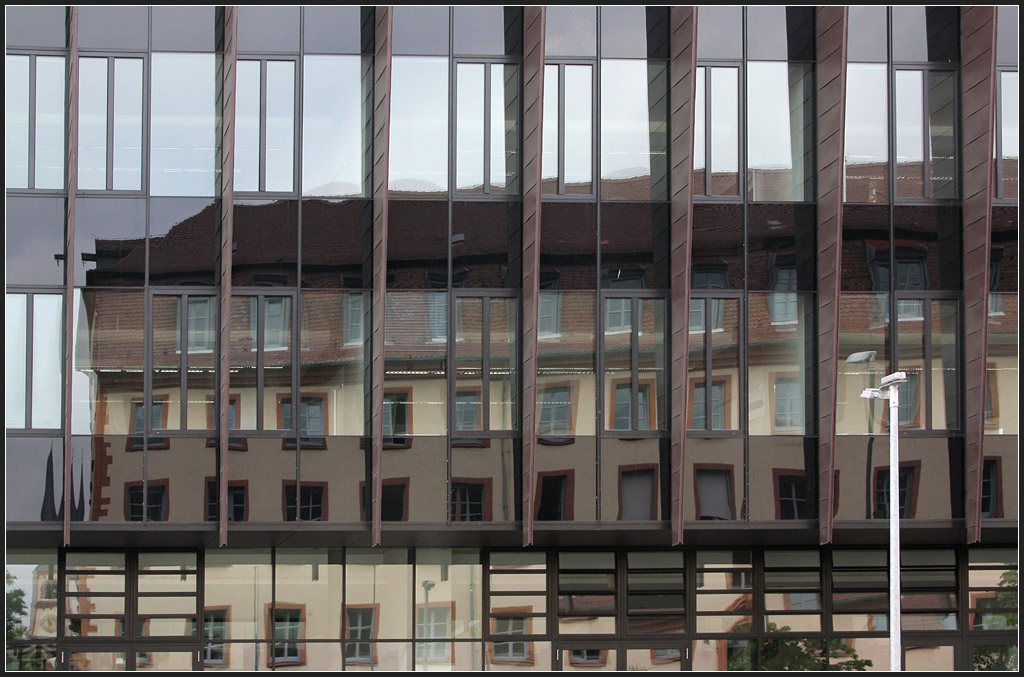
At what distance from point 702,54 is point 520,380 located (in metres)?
6.99

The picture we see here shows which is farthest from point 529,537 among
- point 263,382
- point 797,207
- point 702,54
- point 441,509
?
point 702,54

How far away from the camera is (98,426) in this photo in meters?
20.9

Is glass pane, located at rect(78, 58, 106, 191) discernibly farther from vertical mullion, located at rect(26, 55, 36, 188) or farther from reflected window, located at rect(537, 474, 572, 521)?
reflected window, located at rect(537, 474, 572, 521)

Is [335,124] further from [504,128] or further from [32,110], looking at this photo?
[32,110]

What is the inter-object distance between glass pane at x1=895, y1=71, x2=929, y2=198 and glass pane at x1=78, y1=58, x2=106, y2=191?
14721mm

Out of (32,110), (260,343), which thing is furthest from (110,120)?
(260,343)

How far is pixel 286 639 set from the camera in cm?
2172

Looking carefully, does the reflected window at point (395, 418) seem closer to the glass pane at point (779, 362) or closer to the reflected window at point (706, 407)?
the reflected window at point (706, 407)

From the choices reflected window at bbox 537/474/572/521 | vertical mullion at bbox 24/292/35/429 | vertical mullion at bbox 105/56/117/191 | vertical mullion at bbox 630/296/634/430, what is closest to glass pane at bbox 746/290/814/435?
vertical mullion at bbox 630/296/634/430

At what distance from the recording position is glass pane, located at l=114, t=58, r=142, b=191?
21344 millimetres

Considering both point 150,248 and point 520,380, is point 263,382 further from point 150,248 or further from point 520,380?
point 520,380

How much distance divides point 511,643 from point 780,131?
10.8 metres

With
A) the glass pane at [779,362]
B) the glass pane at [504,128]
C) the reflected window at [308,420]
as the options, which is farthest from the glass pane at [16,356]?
the glass pane at [779,362]

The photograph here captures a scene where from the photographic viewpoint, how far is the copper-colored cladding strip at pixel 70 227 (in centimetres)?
2064
